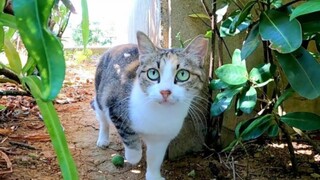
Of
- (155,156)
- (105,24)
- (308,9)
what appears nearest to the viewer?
(308,9)

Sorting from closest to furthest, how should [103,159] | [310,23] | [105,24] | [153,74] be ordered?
1. [310,23]
2. [153,74]
3. [103,159]
4. [105,24]

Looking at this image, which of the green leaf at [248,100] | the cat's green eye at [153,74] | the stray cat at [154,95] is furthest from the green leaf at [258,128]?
the cat's green eye at [153,74]

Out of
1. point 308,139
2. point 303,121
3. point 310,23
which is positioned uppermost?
point 310,23

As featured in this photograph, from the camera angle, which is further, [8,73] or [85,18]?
[8,73]

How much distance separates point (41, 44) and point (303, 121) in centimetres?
115

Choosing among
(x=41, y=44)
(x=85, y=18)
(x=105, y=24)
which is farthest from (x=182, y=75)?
(x=105, y=24)

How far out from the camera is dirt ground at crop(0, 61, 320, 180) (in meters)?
1.80

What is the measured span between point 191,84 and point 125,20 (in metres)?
1.39

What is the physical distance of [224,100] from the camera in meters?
1.70

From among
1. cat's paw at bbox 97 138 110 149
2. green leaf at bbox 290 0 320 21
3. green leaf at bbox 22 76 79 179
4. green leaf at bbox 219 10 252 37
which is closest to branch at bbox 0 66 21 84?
cat's paw at bbox 97 138 110 149

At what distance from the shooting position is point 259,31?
4.46ft

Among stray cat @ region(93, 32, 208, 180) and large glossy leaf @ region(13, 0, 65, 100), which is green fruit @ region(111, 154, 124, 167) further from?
large glossy leaf @ region(13, 0, 65, 100)

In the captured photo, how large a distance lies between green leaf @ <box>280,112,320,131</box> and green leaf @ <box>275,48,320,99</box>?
9.4 inches

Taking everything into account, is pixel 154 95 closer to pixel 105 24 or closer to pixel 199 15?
pixel 199 15
